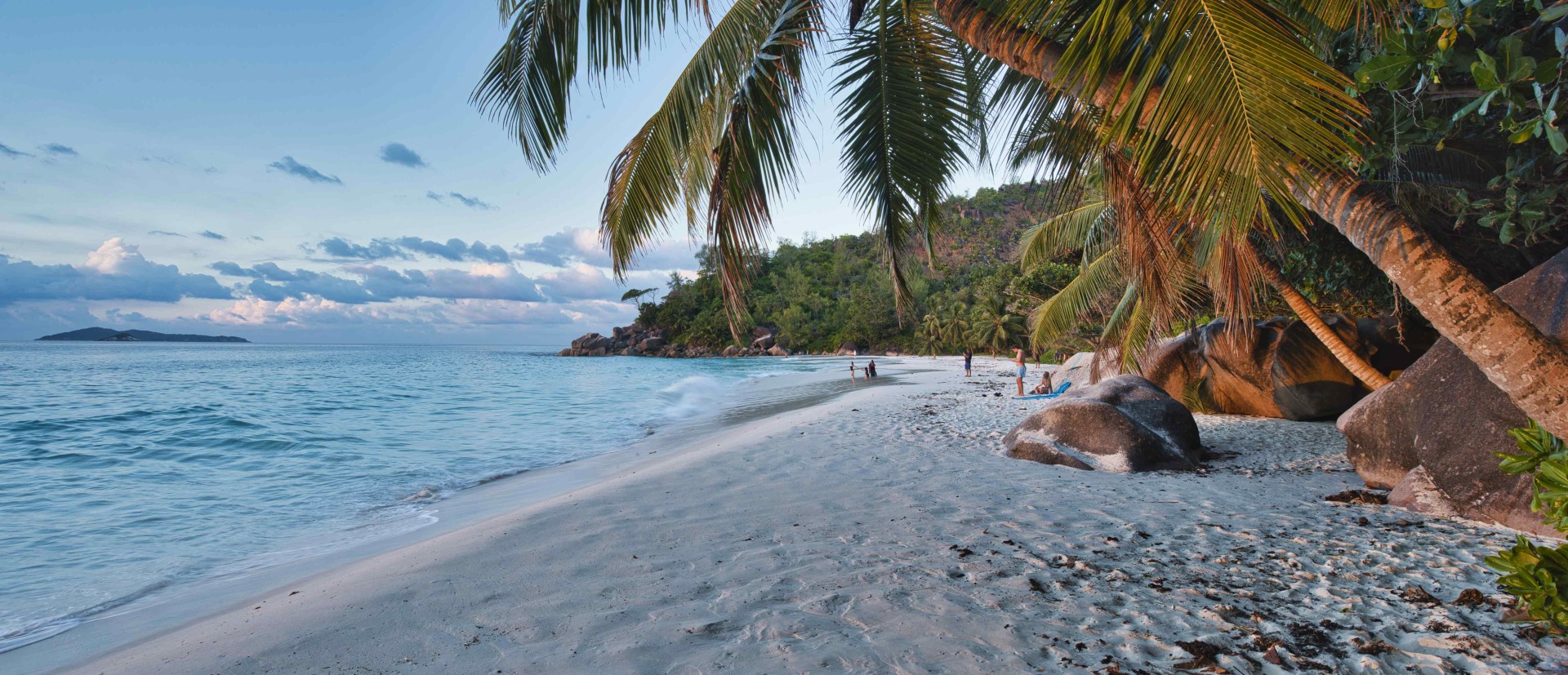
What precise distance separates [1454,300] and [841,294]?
76524 mm

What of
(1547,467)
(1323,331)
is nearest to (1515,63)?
(1547,467)

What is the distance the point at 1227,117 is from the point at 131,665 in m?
5.68

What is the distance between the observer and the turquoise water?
564 centimetres

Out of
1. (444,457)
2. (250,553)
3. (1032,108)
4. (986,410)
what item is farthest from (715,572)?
(986,410)

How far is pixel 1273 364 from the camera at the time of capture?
986 centimetres

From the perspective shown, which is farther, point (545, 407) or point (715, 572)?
point (545, 407)

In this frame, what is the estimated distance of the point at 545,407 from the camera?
20359 millimetres

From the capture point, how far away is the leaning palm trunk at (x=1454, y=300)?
226 centimetres

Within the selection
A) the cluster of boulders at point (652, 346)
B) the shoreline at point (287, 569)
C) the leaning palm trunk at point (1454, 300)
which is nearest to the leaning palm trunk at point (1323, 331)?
the leaning palm trunk at point (1454, 300)

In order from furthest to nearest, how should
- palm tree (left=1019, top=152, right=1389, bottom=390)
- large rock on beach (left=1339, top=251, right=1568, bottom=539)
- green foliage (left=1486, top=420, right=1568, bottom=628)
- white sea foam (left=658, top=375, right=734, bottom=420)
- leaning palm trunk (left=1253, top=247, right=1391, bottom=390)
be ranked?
white sea foam (left=658, top=375, right=734, bottom=420) < leaning palm trunk (left=1253, top=247, right=1391, bottom=390) < palm tree (left=1019, top=152, right=1389, bottom=390) < large rock on beach (left=1339, top=251, right=1568, bottom=539) < green foliage (left=1486, top=420, right=1568, bottom=628)

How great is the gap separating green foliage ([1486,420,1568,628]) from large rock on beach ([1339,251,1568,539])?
1.34 m

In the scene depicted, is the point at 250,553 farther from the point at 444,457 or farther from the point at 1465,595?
the point at 1465,595

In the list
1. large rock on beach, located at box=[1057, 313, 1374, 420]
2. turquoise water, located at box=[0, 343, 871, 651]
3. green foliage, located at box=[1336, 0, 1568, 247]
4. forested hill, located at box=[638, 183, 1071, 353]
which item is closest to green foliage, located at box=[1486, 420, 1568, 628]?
green foliage, located at box=[1336, 0, 1568, 247]

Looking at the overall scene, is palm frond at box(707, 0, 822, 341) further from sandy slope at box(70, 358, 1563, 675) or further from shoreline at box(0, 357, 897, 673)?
shoreline at box(0, 357, 897, 673)
